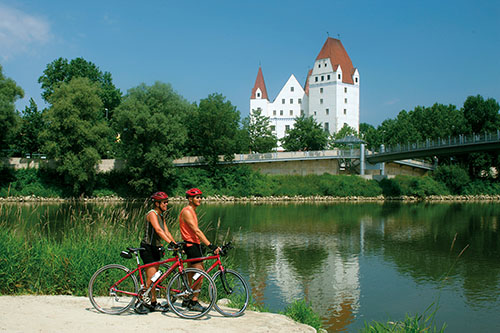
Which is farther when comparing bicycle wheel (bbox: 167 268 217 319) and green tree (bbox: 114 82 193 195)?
green tree (bbox: 114 82 193 195)

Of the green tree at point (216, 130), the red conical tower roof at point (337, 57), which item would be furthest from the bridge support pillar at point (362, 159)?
the red conical tower roof at point (337, 57)

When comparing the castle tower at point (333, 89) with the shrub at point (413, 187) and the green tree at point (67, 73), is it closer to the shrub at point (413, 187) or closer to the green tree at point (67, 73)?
the shrub at point (413, 187)

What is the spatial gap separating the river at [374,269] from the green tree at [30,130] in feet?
118

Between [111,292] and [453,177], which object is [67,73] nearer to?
[453,177]

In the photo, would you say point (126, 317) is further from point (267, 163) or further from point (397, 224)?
point (267, 163)

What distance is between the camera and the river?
994 cm

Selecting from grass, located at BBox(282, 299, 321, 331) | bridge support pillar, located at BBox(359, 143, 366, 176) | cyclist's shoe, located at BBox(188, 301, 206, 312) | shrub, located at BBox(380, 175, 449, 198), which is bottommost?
grass, located at BBox(282, 299, 321, 331)

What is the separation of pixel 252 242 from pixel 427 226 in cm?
1119

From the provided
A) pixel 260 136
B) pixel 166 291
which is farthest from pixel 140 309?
pixel 260 136

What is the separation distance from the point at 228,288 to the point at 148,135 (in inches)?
1423

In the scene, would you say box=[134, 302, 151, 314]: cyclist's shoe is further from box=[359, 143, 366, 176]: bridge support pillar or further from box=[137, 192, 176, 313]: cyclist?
box=[359, 143, 366, 176]: bridge support pillar

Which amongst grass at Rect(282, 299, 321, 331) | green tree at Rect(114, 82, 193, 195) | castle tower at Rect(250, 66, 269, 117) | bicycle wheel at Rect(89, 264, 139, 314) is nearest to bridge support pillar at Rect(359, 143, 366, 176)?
green tree at Rect(114, 82, 193, 195)

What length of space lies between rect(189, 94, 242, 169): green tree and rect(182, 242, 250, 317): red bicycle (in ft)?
128

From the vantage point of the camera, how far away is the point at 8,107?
40469 millimetres
